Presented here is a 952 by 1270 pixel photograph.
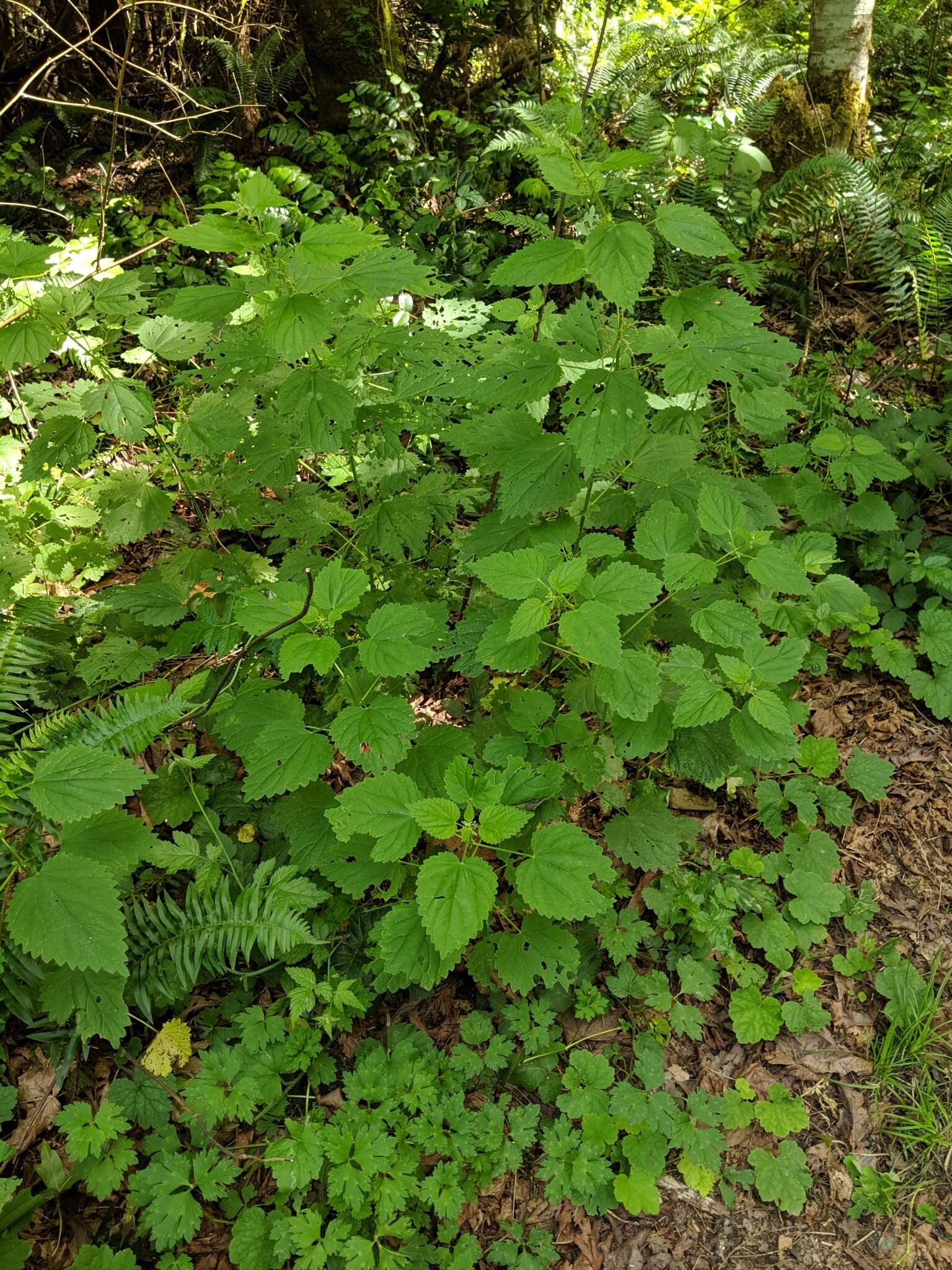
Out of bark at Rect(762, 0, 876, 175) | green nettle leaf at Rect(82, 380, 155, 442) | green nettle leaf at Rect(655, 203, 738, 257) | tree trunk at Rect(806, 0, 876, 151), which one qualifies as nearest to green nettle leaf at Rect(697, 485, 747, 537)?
green nettle leaf at Rect(655, 203, 738, 257)

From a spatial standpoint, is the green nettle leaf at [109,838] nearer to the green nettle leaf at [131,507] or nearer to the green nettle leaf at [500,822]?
the green nettle leaf at [500,822]

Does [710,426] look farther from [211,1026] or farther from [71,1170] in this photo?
[71,1170]

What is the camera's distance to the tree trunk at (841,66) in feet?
15.2

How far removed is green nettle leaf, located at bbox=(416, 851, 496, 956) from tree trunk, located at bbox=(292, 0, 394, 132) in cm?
532

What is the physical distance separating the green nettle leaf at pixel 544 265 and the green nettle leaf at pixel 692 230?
20 cm

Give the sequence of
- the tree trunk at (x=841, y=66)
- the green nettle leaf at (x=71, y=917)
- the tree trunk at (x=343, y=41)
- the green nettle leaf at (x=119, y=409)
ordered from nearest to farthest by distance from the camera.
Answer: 1. the green nettle leaf at (x=71, y=917)
2. the green nettle leaf at (x=119, y=409)
3. the tree trunk at (x=841, y=66)
4. the tree trunk at (x=343, y=41)

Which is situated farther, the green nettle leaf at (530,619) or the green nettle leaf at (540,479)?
the green nettle leaf at (540,479)

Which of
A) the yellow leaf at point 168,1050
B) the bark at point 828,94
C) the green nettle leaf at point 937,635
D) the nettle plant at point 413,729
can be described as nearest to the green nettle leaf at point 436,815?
the nettle plant at point 413,729

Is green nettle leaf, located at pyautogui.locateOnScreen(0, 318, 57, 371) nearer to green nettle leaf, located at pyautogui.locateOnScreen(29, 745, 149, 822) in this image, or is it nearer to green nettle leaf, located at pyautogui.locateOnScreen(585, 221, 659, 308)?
green nettle leaf, located at pyautogui.locateOnScreen(29, 745, 149, 822)

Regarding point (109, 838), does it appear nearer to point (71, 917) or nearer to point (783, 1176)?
point (71, 917)

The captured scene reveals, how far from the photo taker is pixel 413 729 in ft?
6.10

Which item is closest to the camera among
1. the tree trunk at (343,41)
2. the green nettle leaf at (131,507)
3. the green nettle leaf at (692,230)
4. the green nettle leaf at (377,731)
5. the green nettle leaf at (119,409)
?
the green nettle leaf at (692,230)

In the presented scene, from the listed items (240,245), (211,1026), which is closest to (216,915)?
(211,1026)

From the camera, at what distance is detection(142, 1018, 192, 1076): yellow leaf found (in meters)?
2.13
